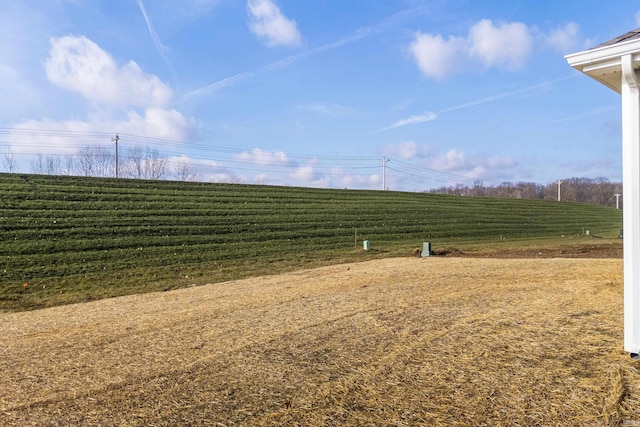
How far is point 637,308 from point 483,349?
1.33m

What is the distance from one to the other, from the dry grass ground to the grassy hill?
4.56m

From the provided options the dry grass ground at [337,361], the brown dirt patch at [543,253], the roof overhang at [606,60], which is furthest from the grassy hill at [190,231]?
the roof overhang at [606,60]

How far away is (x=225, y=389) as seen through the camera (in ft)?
11.8

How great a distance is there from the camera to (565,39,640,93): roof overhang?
11.7ft

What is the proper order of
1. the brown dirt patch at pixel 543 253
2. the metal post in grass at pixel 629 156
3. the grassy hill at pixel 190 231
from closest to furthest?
the metal post in grass at pixel 629 156 → the grassy hill at pixel 190 231 → the brown dirt patch at pixel 543 253

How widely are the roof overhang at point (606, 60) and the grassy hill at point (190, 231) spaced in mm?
9505

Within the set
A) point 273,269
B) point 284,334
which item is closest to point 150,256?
point 273,269

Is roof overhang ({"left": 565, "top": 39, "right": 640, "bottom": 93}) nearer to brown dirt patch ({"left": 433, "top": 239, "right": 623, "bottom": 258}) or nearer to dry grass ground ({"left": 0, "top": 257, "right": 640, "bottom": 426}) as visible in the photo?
dry grass ground ({"left": 0, "top": 257, "right": 640, "bottom": 426})

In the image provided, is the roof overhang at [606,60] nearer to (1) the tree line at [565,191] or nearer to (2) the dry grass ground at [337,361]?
(2) the dry grass ground at [337,361]

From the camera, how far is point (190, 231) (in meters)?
18.0

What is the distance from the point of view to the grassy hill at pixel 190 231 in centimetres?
1202

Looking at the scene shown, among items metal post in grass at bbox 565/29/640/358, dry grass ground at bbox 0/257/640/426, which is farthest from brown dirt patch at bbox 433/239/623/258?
metal post in grass at bbox 565/29/640/358

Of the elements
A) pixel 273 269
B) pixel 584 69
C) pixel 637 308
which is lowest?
pixel 273 269

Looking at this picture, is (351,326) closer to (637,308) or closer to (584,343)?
(584,343)
